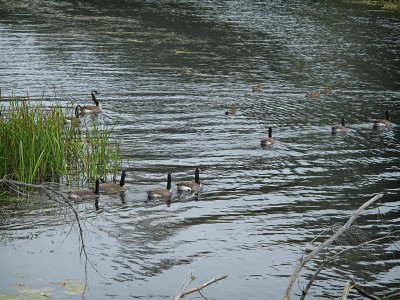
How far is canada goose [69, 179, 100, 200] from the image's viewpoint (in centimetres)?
1958

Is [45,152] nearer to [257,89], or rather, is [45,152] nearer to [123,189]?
[123,189]

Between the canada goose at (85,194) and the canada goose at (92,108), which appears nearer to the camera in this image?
the canada goose at (85,194)

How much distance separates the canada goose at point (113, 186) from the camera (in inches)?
793

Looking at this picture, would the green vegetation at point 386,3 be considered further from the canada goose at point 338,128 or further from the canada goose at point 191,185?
the canada goose at point 191,185

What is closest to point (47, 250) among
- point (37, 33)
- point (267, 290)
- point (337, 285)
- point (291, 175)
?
point (267, 290)

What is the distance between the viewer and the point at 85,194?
1969 cm

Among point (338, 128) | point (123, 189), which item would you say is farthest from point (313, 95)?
point (123, 189)

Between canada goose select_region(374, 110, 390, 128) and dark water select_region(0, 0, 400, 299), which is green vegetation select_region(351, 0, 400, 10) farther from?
canada goose select_region(374, 110, 390, 128)

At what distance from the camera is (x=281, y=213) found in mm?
19641

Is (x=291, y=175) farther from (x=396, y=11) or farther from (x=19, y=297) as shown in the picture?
(x=396, y=11)

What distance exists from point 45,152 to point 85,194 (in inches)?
63.0

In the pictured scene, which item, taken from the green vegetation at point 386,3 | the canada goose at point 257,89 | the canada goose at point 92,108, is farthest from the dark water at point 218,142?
the green vegetation at point 386,3

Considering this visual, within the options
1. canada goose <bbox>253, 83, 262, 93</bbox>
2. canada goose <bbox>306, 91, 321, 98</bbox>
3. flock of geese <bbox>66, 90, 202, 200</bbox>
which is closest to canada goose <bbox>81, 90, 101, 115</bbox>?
canada goose <bbox>253, 83, 262, 93</bbox>

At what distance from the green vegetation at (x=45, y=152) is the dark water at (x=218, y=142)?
37.9 inches
